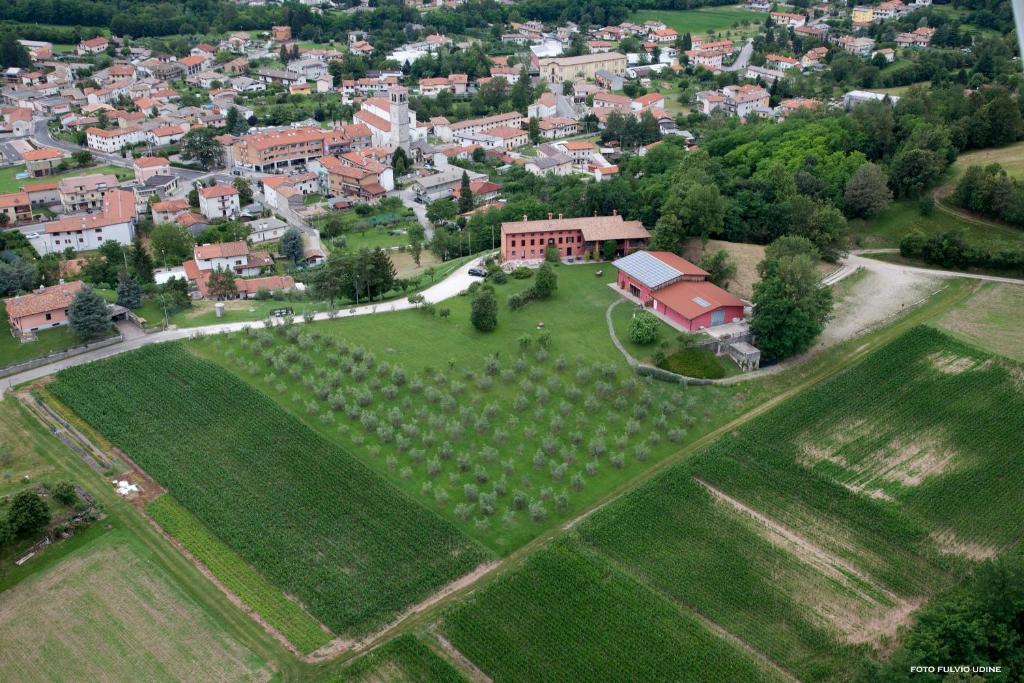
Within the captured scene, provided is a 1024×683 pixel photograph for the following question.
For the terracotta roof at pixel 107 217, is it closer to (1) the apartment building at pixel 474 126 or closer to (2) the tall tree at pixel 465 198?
(2) the tall tree at pixel 465 198

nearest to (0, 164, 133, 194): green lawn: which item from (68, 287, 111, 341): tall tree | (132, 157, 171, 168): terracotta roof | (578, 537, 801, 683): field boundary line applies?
(132, 157, 171, 168): terracotta roof

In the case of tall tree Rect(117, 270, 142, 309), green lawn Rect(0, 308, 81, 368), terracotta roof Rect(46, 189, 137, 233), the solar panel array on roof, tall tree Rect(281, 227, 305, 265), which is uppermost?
the solar panel array on roof

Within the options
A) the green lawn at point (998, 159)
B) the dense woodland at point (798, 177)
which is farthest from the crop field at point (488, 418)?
the green lawn at point (998, 159)

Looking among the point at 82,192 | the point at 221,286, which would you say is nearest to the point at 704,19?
the point at 82,192

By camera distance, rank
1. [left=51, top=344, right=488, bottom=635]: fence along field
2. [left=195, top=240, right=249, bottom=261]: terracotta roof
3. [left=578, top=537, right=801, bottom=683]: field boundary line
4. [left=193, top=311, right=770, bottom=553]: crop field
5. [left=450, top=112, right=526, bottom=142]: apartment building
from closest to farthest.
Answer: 1. [left=578, top=537, right=801, bottom=683]: field boundary line
2. [left=51, top=344, right=488, bottom=635]: fence along field
3. [left=193, top=311, right=770, bottom=553]: crop field
4. [left=195, top=240, right=249, bottom=261]: terracotta roof
5. [left=450, top=112, right=526, bottom=142]: apartment building

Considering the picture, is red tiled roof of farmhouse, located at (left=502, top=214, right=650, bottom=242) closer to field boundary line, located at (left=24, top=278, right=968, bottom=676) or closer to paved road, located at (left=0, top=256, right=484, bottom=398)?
paved road, located at (left=0, top=256, right=484, bottom=398)

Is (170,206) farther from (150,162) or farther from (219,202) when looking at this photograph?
(150,162)

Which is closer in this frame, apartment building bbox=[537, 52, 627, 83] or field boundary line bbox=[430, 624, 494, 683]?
field boundary line bbox=[430, 624, 494, 683]
